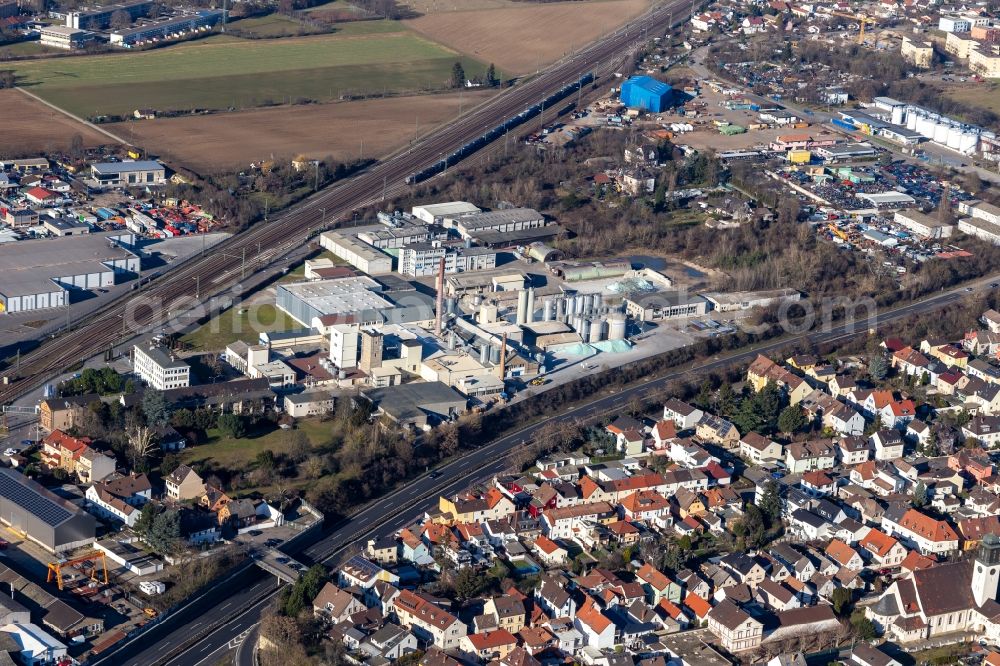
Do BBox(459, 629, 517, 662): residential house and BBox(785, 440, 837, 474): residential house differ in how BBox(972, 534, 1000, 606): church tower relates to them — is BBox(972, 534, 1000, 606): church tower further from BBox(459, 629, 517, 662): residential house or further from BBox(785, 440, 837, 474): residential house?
BBox(459, 629, 517, 662): residential house

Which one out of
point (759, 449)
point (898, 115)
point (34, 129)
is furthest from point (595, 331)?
point (898, 115)

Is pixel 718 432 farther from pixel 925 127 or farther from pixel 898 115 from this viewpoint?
pixel 898 115

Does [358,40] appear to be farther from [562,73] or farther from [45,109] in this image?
[45,109]

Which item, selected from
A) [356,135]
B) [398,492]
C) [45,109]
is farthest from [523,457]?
[45,109]

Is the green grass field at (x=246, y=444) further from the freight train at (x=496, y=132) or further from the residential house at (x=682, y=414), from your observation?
the freight train at (x=496, y=132)

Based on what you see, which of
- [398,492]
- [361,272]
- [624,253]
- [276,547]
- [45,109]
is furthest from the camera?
[45,109]

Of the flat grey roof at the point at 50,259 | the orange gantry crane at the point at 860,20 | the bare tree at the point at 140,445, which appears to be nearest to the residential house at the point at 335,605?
the bare tree at the point at 140,445
